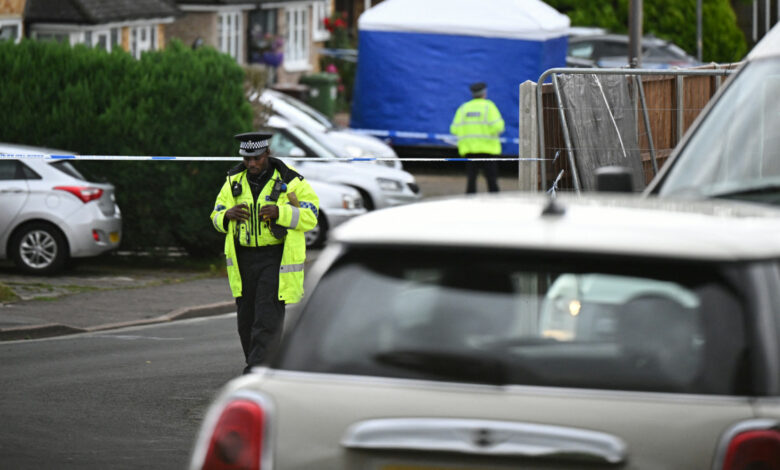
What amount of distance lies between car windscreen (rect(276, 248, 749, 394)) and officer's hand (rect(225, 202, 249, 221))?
223 inches

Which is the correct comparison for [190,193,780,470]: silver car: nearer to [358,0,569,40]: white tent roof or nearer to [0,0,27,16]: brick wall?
[358,0,569,40]: white tent roof

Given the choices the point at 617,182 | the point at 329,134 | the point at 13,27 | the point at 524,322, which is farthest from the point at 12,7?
the point at 524,322

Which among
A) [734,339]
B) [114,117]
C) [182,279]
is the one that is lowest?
[182,279]

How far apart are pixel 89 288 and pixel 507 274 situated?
13566 millimetres

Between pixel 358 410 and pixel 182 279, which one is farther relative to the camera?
pixel 182 279

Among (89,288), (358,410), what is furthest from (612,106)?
(358,410)

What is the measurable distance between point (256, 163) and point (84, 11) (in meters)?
22.5

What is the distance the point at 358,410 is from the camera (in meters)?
4.18

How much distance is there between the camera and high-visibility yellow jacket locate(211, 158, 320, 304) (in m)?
10.1

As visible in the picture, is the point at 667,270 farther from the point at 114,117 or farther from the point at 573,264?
the point at 114,117

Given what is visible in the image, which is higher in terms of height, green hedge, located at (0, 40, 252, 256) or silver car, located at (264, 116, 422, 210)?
green hedge, located at (0, 40, 252, 256)

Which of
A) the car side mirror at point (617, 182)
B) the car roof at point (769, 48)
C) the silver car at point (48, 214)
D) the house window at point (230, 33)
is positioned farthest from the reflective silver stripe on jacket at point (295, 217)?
the house window at point (230, 33)

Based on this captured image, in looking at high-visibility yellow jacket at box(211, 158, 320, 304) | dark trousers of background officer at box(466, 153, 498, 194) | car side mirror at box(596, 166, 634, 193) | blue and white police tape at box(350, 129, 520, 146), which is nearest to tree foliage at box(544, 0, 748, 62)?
blue and white police tape at box(350, 129, 520, 146)

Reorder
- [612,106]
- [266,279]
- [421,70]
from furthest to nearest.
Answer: [421,70]
[612,106]
[266,279]
